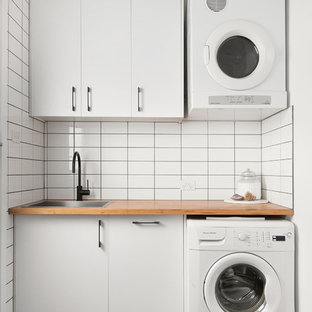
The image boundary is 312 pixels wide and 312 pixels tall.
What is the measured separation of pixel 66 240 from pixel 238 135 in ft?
4.98

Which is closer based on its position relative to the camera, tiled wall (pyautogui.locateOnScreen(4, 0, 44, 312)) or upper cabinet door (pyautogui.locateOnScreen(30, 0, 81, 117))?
tiled wall (pyautogui.locateOnScreen(4, 0, 44, 312))

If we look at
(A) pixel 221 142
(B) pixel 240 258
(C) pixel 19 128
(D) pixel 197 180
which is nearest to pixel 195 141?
(A) pixel 221 142

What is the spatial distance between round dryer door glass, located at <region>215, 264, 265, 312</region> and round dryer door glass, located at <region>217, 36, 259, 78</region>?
47.8 inches

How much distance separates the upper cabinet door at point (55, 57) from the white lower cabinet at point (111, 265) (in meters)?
0.79

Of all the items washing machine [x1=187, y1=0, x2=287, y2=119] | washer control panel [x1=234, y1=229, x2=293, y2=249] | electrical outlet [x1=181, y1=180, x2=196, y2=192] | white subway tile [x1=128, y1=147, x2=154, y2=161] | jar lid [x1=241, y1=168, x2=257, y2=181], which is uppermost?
washing machine [x1=187, y1=0, x2=287, y2=119]

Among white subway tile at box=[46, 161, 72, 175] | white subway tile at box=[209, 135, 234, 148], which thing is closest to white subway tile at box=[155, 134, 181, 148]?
white subway tile at box=[209, 135, 234, 148]

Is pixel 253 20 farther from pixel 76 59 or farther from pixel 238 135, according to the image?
pixel 76 59

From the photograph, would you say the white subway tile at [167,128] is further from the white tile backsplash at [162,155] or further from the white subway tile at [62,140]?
the white subway tile at [62,140]

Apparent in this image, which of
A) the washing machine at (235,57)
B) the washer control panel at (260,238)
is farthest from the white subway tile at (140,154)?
the washer control panel at (260,238)

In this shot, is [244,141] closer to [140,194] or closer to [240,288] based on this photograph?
[140,194]

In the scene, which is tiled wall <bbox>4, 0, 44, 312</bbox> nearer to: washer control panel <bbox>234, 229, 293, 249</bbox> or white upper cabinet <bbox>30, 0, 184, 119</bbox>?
white upper cabinet <bbox>30, 0, 184, 119</bbox>

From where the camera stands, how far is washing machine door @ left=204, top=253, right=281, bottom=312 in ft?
5.93

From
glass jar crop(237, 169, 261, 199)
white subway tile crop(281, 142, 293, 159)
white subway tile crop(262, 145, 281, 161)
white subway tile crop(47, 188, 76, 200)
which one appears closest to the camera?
white subway tile crop(281, 142, 293, 159)

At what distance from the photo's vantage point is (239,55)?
201 centimetres
